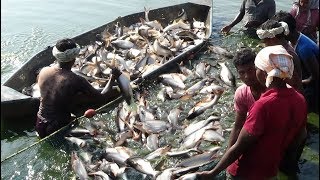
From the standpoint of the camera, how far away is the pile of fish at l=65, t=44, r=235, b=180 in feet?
18.7

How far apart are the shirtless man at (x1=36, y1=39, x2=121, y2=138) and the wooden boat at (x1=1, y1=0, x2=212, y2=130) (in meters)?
0.77

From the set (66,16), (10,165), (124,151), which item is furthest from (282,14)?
(66,16)

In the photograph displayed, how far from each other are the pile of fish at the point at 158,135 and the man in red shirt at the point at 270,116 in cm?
121

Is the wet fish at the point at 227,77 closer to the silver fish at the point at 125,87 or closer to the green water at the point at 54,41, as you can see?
the green water at the point at 54,41

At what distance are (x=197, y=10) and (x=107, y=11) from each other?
14.8 ft

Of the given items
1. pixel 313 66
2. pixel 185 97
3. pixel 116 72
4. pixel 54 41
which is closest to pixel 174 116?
pixel 185 97

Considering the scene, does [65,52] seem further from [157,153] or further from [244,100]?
[244,100]

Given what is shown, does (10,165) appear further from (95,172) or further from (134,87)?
(134,87)

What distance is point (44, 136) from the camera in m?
6.73

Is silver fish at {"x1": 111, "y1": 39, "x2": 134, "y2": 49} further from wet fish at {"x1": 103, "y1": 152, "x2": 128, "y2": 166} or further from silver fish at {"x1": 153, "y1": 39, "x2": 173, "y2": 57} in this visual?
wet fish at {"x1": 103, "y1": 152, "x2": 128, "y2": 166}

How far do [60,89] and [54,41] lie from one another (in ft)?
22.5

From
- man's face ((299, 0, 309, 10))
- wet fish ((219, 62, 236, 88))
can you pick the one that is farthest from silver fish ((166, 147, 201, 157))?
man's face ((299, 0, 309, 10))

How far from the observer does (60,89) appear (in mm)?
6324

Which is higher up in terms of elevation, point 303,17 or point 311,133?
point 303,17
